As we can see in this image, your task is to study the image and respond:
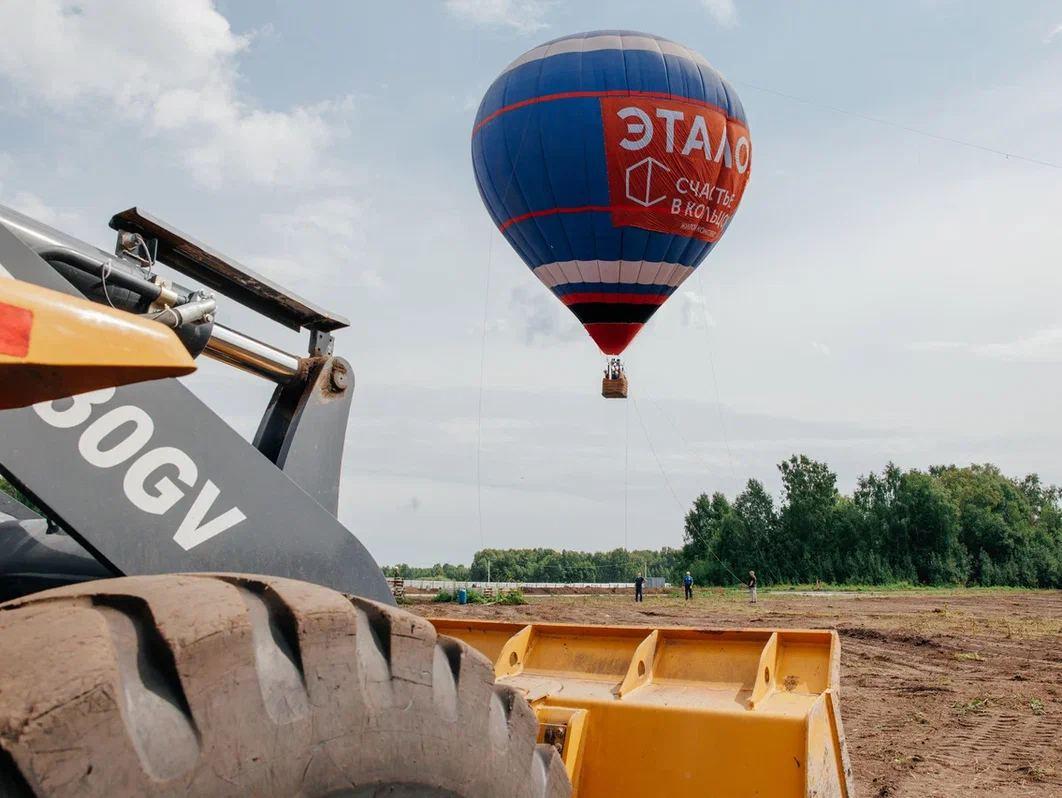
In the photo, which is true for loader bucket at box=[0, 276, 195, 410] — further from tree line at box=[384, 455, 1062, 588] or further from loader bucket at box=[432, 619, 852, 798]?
tree line at box=[384, 455, 1062, 588]

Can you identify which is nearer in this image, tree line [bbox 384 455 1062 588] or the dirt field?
the dirt field

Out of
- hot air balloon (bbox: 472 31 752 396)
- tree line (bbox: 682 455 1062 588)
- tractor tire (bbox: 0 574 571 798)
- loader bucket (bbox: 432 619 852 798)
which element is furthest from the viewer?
tree line (bbox: 682 455 1062 588)

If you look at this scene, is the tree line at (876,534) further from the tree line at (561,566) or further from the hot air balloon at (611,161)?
the hot air balloon at (611,161)

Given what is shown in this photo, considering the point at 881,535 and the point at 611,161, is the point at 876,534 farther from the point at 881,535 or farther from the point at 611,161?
the point at 611,161

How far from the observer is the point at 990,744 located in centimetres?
990

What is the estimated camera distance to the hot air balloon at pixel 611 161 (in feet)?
67.8

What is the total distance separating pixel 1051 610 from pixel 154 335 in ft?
118

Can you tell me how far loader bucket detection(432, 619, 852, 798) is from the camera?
3.29 meters

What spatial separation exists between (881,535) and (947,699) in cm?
5906

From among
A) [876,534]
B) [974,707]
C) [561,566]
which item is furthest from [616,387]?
[561,566]

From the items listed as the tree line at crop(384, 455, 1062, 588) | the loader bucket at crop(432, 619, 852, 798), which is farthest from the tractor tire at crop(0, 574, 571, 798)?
the tree line at crop(384, 455, 1062, 588)

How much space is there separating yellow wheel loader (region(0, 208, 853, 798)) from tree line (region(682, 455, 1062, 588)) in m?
64.2

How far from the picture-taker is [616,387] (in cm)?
2589

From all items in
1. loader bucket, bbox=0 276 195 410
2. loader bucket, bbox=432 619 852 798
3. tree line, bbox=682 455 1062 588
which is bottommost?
loader bucket, bbox=432 619 852 798
